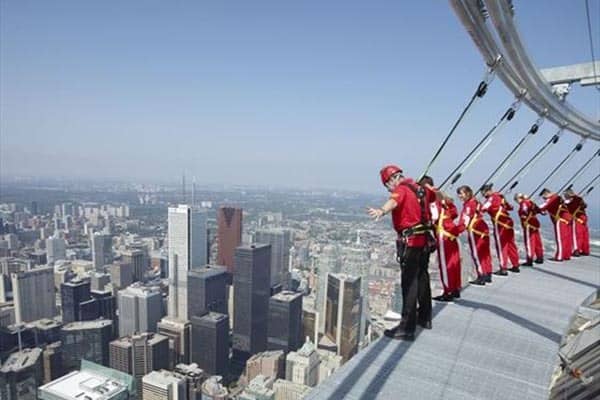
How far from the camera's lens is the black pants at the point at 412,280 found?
230cm

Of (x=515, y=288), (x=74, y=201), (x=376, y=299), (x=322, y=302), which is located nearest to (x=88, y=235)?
(x=74, y=201)

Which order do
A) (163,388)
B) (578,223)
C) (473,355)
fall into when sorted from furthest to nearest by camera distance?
(163,388)
(578,223)
(473,355)

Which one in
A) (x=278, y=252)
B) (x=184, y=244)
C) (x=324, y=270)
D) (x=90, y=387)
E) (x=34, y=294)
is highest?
(x=184, y=244)

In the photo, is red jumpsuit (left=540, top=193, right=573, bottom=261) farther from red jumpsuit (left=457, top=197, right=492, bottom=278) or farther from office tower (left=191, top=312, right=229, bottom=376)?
office tower (left=191, top=312, right=229, bottom=376)

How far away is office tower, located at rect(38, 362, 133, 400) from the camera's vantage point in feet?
47.4

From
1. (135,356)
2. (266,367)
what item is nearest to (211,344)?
(266,367)

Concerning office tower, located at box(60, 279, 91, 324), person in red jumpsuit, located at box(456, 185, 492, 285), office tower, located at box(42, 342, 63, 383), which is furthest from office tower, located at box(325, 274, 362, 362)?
person in red jumpsuit, located at box(456, 185, 492, 285)

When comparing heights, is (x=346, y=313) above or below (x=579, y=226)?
below

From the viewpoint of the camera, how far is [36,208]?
31.3 m

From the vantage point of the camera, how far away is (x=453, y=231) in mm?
3086

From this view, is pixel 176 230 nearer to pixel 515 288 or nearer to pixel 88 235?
pixel 88 235

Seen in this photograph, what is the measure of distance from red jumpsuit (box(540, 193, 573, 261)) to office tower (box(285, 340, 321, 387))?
16.0m

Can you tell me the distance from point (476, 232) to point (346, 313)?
21764mm

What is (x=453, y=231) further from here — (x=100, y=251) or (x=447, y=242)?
(x=100, y=251)
